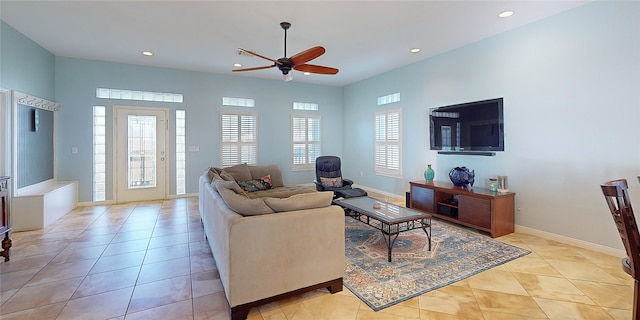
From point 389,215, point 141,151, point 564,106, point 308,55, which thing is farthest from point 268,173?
point 564,106

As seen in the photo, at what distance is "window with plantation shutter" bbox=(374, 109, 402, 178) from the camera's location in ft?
20.6

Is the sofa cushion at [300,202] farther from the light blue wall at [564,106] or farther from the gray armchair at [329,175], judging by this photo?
the light blue wall at [564,106]

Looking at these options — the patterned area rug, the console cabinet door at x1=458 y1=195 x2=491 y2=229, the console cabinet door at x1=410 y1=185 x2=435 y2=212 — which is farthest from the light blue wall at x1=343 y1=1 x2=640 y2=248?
the patterned area rug

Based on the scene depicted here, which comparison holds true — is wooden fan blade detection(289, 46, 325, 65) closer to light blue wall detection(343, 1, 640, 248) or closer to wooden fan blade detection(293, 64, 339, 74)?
wooden fan blade detection(293, 64, 339, 74)

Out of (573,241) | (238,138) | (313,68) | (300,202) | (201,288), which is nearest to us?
(300,202)

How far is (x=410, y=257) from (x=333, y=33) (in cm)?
330

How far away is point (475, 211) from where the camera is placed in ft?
13.2

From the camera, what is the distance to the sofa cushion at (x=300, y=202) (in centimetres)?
229

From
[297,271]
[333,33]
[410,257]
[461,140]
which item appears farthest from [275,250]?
[461,140]

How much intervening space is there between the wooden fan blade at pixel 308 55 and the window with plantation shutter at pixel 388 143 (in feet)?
10.8

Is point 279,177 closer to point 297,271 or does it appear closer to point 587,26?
point 297,271

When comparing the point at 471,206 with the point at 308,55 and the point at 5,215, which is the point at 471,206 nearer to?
the point at 308,55

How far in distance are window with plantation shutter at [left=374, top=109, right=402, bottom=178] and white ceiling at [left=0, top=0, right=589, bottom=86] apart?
1.40 meters

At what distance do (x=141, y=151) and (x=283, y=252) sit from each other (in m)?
5.43
